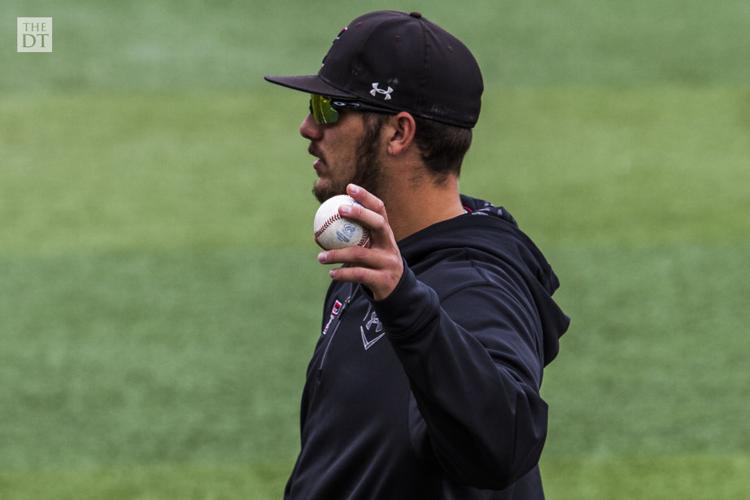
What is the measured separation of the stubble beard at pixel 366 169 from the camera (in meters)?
3.24

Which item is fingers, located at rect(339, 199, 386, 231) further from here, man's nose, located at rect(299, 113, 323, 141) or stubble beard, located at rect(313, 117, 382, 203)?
man's nose, located at rect(299, 113, 323, 141)

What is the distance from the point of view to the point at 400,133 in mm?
3223

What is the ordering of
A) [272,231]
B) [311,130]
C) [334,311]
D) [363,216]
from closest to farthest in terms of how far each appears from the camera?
1. [363,216]
2. [311,130]
3. [334,311]
4. [272,231]

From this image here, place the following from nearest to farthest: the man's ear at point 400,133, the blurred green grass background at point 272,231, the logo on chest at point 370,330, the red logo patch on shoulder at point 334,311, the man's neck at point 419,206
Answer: the logo on chest at point 370,330 → the man's ear at point 400,133 → the man's neck at point 419,206 → the red logo patch on shoulder at point 334,311 → the blurred green grass background at point 272,231

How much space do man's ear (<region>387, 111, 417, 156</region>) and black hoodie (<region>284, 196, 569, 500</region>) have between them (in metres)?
0.20

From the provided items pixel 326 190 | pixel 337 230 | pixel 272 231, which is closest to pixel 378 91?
pixel 326 190

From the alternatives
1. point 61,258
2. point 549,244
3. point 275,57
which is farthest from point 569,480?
point 275,57

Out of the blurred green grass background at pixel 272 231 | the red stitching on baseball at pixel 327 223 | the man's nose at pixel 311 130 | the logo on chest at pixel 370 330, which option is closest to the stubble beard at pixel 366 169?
the man's nose at pixel 311 130

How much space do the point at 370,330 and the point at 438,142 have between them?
46 centimetres

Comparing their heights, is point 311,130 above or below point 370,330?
above

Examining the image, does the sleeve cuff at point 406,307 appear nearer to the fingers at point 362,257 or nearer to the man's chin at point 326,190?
the fingers at point 362,257

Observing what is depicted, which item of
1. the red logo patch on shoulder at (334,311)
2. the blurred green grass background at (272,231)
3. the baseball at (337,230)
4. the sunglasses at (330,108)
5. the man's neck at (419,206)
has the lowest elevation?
the blurred green grass background at (272,231)

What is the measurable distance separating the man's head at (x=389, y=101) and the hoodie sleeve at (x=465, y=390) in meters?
0.63

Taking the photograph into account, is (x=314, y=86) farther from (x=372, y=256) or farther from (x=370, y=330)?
(x=372, y=256)
